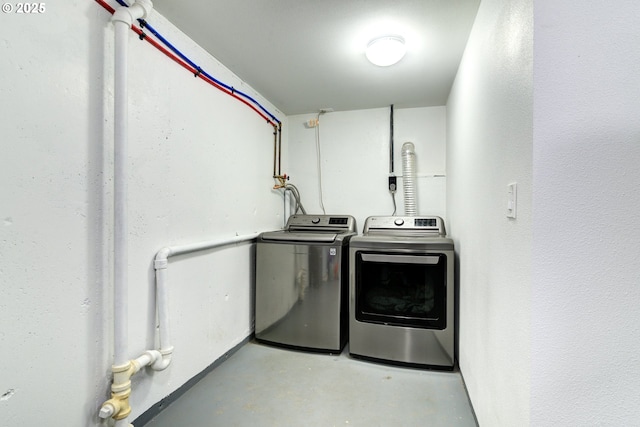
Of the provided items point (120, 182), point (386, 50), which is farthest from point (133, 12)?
point (386, 50)

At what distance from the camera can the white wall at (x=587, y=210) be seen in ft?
2.27

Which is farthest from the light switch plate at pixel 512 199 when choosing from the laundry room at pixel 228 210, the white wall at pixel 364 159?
the white wall at pixel 364 159

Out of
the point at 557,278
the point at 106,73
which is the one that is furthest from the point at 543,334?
the point at 106,73

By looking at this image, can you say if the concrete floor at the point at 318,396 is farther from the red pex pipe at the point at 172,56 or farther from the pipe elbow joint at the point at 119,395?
the red pex pipe at the point at 172,56

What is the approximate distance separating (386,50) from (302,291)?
1755 millimetres

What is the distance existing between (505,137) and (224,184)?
5.52ft

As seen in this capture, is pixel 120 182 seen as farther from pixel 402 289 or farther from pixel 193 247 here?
pixel 402 289

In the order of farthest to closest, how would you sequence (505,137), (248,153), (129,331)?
(248,153), (129,331), (505,137)

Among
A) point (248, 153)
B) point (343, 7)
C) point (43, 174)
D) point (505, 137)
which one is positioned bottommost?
point (43, 174)

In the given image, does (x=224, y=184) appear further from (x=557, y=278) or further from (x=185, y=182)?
(x=557, y=278)

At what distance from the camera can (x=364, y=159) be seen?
280 centimetres

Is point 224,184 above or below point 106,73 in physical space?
below

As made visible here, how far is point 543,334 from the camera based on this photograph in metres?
0.73

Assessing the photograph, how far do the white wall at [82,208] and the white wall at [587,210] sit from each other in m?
1.57
